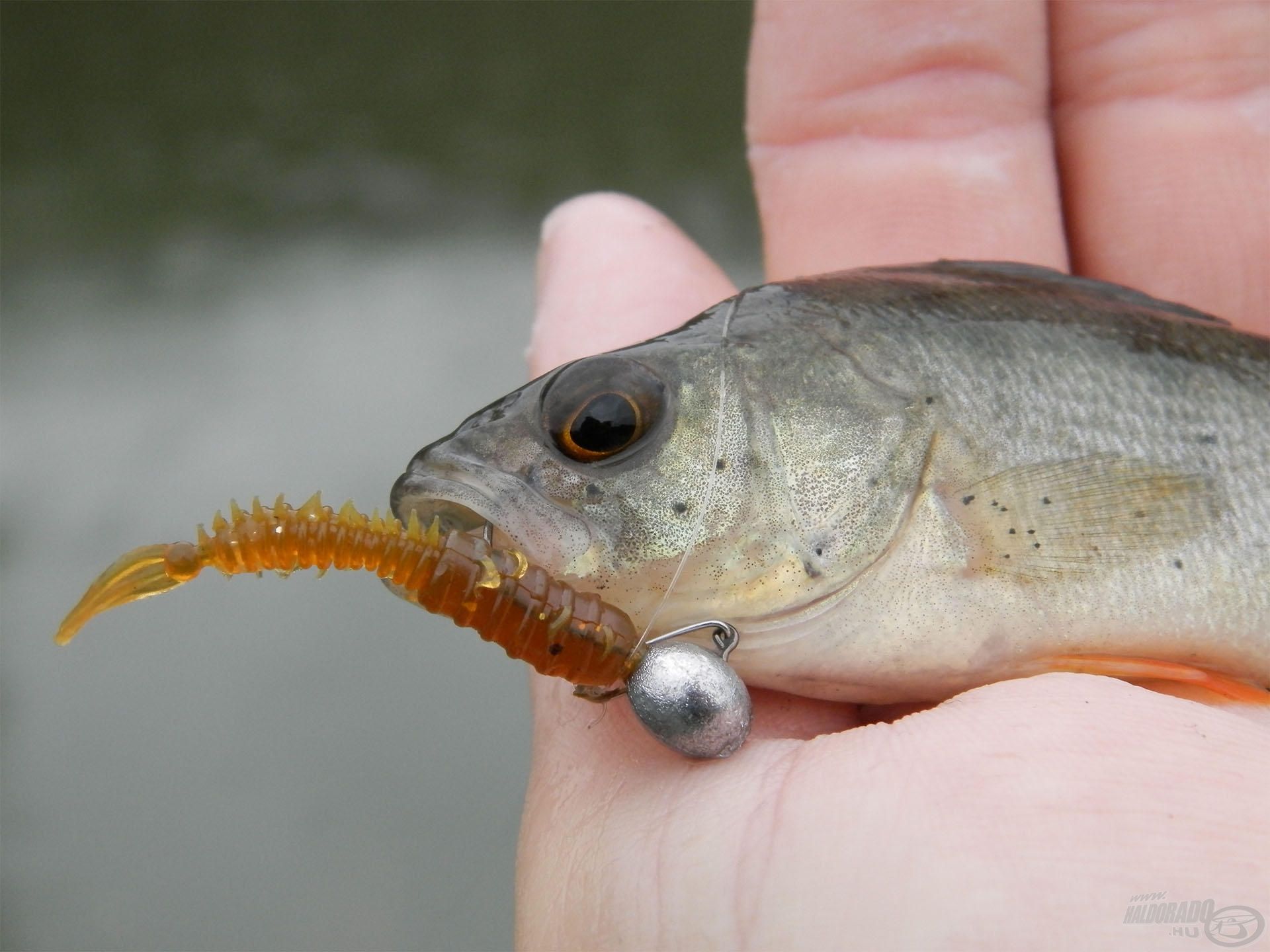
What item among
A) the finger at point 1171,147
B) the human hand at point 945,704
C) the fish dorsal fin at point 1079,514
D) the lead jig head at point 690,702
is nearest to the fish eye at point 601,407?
the lead jig head at point 690,702

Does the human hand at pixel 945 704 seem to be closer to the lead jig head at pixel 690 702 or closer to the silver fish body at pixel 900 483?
the lead jig head at pixel 690 702

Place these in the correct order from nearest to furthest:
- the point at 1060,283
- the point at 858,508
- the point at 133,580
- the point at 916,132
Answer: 1. the point at 133,580
2. the point at 858,508
3. the point at 1060,283
4. the point at 916,132

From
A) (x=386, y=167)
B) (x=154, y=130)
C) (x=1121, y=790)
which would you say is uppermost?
(x=154, y=130)

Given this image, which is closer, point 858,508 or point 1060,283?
point 858,508

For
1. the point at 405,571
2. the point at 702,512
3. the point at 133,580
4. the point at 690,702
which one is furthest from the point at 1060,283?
the point at 133,580

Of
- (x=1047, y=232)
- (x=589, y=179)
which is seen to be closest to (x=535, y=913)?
(x=1047, y=232)

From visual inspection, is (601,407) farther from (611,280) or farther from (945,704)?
(611,280)

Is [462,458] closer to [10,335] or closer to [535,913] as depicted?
[535,913]
